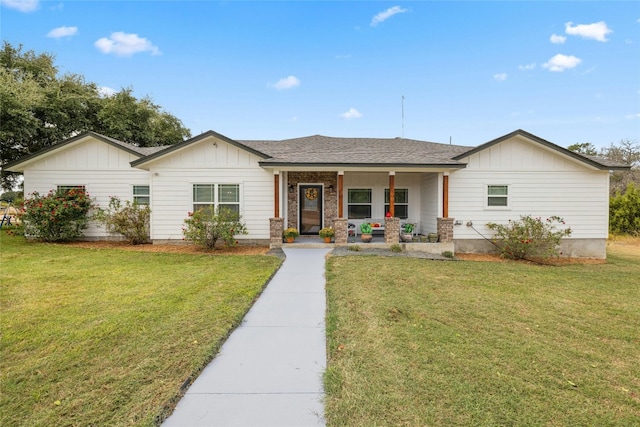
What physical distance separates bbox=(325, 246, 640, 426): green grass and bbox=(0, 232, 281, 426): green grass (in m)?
1.56

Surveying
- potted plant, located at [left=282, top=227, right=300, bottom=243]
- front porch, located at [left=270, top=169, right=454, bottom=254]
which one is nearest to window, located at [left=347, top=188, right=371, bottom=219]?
front porch, located at [left=270, top=169, right=454, bottom=254]

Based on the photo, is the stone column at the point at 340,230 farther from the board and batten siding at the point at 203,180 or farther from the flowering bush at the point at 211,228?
the flowering bush at the point at 211,228

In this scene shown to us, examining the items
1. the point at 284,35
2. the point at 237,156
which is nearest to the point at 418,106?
the point at 284,35

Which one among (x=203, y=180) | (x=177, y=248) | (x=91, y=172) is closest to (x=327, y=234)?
(x=203, y=180)

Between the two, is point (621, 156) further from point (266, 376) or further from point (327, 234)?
point (266, 376)

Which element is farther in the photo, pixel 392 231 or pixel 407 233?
pixel 407 233

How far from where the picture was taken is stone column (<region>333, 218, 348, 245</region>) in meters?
10.3

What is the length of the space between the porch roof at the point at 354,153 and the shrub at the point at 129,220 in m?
5.25

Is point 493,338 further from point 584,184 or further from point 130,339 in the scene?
point 584,184

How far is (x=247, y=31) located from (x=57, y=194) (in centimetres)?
1087

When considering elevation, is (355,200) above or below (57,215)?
above

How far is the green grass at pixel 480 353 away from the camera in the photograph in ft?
7.80

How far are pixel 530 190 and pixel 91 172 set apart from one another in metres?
16.8

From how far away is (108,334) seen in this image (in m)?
3.70
